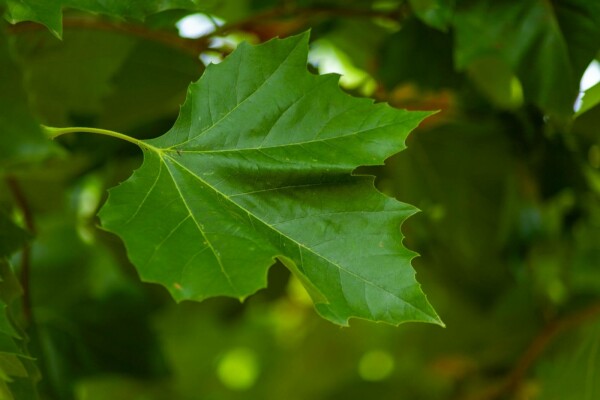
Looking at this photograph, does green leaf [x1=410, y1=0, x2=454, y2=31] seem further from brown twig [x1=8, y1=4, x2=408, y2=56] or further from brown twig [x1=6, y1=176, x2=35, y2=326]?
brown twig [x1=6, y1=176, x2=35, y2=326]

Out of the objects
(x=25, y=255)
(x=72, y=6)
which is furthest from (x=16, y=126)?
(x=25, y=255)

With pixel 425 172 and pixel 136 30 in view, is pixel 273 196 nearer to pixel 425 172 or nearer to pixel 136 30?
pixel 136 30

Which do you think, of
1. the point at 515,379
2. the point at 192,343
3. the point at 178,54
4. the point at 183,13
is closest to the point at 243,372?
the point at 192,343

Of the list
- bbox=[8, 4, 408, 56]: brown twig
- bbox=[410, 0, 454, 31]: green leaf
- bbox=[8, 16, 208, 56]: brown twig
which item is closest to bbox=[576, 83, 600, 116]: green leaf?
bbox=[410, 0, 454, 31]: green leaf

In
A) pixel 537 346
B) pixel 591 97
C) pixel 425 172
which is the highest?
pixel 591 97

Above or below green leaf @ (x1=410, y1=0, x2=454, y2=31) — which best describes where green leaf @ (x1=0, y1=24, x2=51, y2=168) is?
below

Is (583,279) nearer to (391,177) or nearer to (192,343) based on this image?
(391,177)

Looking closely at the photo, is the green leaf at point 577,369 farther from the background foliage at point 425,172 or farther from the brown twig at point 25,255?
the brown twig at point 25,255
